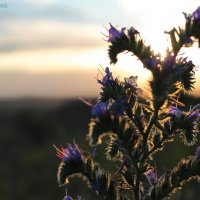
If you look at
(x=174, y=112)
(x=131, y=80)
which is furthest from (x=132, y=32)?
(x=174, y=112)

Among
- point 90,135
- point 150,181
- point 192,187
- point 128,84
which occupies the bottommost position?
point 192,187

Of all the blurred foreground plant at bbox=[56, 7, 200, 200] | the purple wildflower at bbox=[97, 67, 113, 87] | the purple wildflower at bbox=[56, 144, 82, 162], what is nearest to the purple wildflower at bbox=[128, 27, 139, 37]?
the blurred foreground plant at bbox=[56, 7, 200, 200]

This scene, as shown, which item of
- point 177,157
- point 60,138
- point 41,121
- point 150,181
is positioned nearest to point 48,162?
point 177,157

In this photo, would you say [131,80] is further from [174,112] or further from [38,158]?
[38,158]

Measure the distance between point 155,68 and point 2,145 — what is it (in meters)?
34.5

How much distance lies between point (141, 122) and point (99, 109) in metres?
0.52

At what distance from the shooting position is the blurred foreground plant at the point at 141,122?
4.92 metres

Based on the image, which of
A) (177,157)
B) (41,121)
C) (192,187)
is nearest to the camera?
(192,187)

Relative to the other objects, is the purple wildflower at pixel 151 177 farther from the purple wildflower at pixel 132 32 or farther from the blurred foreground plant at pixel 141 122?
the purple wildflower at pixel 132 32

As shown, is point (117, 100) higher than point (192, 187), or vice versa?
point (117, 100)

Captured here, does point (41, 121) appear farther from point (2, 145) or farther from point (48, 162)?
point (48, 162)

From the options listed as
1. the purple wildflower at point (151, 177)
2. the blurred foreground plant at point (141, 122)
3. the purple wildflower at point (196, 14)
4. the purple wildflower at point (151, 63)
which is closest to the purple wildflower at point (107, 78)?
the blurred foreground plant at point (141, 122)

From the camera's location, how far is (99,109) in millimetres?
4805

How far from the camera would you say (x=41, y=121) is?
4503cm
